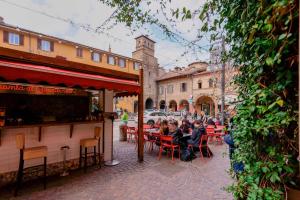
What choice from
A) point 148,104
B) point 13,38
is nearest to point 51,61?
point 13,38

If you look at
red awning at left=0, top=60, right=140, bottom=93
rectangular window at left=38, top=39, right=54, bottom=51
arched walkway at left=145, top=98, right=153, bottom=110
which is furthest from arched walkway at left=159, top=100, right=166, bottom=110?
red awning at left=0, top=60, right=140, bottom=93

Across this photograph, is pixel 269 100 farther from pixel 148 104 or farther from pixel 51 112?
pixel 148 104

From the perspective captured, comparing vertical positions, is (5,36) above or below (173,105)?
above

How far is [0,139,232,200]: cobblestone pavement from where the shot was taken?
3553 mm

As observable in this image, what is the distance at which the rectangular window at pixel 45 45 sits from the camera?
20.1 metres

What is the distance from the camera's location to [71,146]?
201 inches

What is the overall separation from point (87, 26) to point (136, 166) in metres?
4.08

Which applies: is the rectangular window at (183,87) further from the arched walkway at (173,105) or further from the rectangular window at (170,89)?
Answer: the arched walkway at (173,105)

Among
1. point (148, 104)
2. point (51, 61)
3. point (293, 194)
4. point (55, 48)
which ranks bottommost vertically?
point (293, 194)

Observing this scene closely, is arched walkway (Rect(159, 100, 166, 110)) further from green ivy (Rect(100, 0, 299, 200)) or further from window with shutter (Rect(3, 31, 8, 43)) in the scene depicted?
green ivy (Rect(100, 0, 299, 200))

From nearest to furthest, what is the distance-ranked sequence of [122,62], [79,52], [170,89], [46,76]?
[46,76], [79,52], [122,62], [170,89]

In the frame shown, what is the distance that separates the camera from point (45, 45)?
20.6 metres

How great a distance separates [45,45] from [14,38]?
2.93 metres

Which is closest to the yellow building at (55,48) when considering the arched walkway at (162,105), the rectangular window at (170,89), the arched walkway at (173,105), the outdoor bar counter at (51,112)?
the rectangular window at (170,89)
